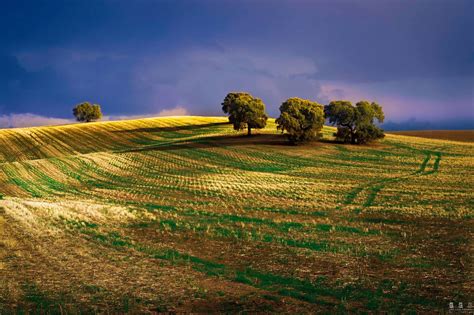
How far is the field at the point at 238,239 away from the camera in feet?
46.1

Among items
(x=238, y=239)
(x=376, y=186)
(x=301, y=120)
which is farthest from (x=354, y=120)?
(x=238, y=239)

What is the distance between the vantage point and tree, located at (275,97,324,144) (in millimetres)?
78125

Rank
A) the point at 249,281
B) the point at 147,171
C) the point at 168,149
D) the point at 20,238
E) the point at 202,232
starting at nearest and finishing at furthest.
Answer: the point at 249,281, the point at 20,238, the point at 202,232, the point at 147,171, the point at 168,149

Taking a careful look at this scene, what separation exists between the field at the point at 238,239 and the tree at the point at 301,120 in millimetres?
21082

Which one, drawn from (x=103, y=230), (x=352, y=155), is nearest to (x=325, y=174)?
(x=352, y=155)

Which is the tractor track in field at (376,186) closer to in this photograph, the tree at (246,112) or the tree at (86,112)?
the tree at (246,112)

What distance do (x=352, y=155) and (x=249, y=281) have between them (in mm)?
57863

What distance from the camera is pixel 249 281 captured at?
51.1 ft

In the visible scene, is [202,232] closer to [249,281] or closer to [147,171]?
[249,281]

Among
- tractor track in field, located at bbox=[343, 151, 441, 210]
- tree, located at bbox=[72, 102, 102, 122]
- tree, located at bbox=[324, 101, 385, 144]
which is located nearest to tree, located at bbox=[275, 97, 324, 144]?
tree, located at bbox=[324, 101, 385, 144]

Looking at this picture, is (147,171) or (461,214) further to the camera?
(147,171)

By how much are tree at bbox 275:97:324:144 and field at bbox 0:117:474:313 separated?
69.2 feet

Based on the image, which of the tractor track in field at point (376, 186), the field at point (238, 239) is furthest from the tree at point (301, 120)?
the tractor track in field at point (376, 186)

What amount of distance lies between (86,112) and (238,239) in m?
135
